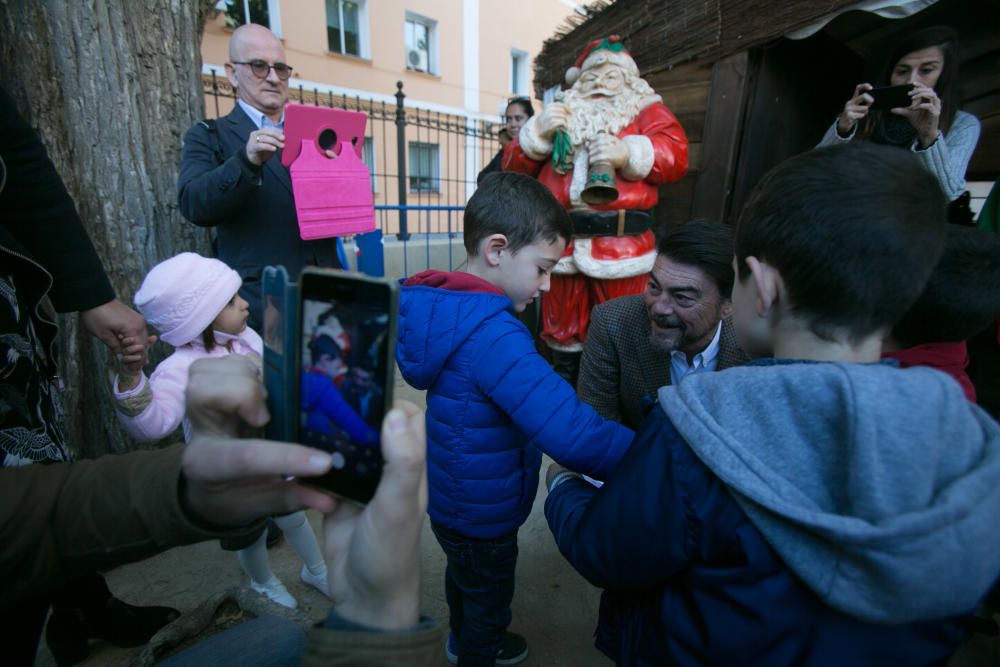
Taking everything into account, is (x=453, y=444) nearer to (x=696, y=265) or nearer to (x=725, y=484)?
(x=725, y=484)

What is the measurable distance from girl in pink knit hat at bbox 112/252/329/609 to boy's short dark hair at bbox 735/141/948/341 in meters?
1.50

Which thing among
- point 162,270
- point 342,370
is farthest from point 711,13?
point 342,370

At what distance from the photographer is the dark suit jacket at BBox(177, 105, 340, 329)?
1972 mm

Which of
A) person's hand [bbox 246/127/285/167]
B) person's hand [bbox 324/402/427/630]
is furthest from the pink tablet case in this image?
person's hand [bbox 324/402/427/630]

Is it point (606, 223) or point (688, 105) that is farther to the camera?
point (688, 105)

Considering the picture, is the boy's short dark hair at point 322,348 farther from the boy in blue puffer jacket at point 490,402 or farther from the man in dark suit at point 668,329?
the man in dark suit at point 668,329

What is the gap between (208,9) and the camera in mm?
2367

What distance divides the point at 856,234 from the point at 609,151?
2176 mm

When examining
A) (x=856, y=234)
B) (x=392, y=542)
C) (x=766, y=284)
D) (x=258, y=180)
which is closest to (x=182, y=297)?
(x=258, y=180)

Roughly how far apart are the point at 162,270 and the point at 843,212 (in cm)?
177

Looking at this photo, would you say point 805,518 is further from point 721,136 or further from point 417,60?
point 417,60

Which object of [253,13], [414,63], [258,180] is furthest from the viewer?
[414,63]

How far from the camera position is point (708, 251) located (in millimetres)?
1537

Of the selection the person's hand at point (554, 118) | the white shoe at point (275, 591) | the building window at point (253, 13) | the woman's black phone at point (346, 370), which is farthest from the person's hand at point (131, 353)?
the building window at point (253, 13)
